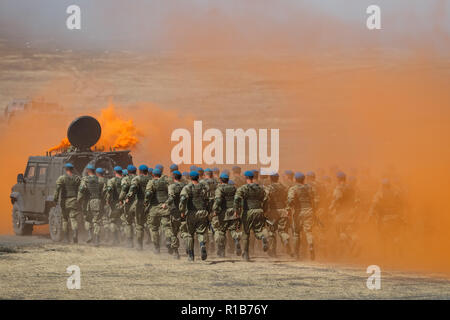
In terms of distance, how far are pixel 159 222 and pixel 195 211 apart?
164cm

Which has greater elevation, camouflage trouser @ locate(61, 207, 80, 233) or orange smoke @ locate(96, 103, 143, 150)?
orange smoke @ locate(96, 103, 143, 150)

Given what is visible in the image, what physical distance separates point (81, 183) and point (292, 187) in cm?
549

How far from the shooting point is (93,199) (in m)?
19.5

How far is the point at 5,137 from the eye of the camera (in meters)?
50.5

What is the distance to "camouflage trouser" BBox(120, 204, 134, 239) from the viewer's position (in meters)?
19.0

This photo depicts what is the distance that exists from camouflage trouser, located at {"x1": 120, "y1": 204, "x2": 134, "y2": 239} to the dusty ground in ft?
3.45

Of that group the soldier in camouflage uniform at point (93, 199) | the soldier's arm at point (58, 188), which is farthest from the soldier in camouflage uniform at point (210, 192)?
the soldier's arm at point (58, 188)

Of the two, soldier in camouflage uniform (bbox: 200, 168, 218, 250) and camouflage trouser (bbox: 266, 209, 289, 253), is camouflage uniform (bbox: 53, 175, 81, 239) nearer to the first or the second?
soldier in camouflage uniform (bbox: 200, 168, 218, 250)

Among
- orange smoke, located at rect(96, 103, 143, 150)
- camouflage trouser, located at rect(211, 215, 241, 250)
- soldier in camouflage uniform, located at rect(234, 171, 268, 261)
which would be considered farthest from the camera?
orange smoke, located at rect(96, 103, 143, 150)

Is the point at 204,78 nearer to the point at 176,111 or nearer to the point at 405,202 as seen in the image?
the point at 176,111

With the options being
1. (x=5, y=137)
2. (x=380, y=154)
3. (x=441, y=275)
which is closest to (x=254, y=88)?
(x=5, y=137)

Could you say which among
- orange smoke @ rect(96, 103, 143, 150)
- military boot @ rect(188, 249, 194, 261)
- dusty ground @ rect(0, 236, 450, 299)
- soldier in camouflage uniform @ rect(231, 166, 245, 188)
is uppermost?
orange smoke @ rect(96, 103, 143, 150)

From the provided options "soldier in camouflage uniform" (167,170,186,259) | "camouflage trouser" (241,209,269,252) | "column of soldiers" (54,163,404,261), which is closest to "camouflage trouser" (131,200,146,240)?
"column of soldiers" (54,163,404,261)

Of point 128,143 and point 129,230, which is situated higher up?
point 128,143
